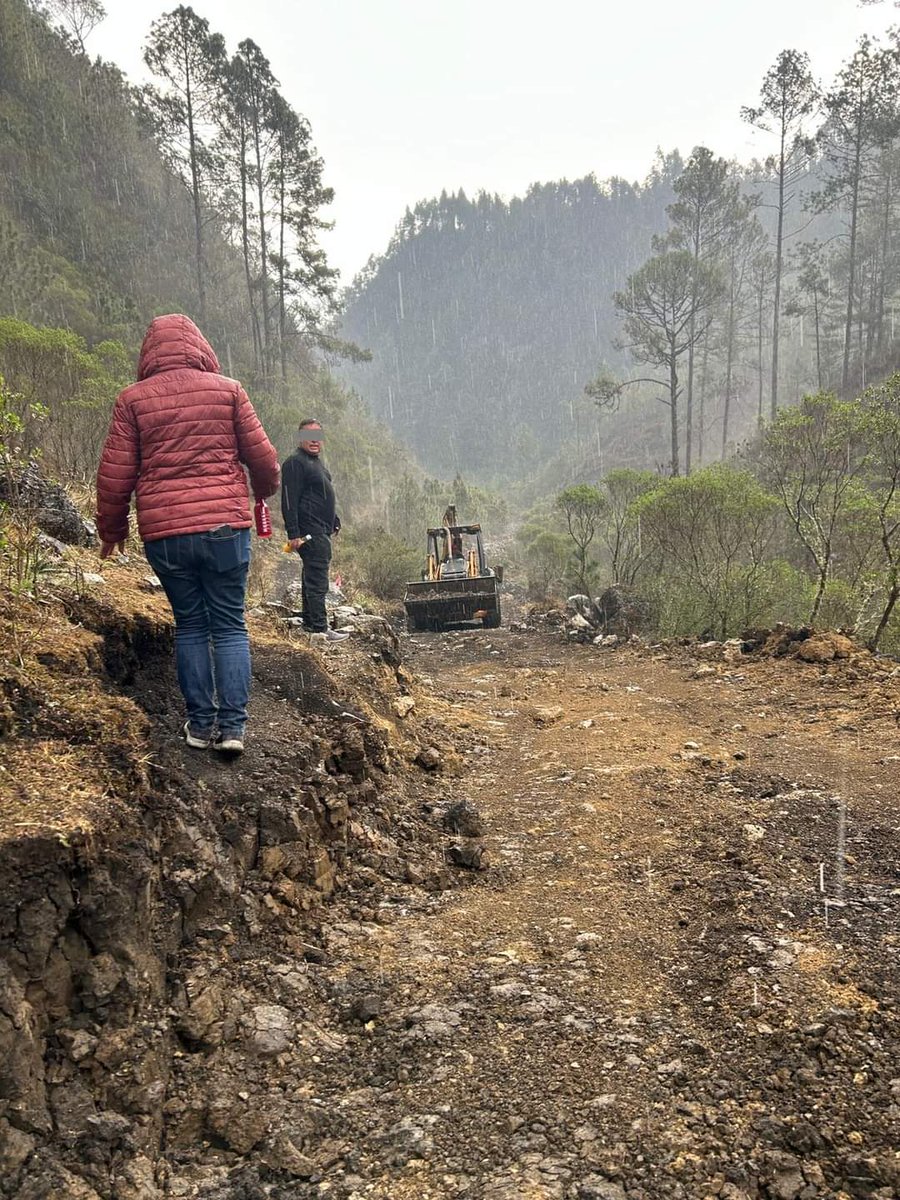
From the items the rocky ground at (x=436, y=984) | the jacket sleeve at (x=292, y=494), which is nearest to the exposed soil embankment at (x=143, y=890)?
the rocky ground at (x=436, y=984)

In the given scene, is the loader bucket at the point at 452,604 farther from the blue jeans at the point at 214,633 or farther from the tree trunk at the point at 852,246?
the tree trunk at the point at 852,246

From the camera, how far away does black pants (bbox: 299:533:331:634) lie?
5.44 m

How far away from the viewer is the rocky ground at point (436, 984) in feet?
5.59

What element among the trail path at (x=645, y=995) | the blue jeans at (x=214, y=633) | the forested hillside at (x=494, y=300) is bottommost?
the trail path at (x=645, y=995)

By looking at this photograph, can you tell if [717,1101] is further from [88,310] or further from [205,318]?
[205,318]

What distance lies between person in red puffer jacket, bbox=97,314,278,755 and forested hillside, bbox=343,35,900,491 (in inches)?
982

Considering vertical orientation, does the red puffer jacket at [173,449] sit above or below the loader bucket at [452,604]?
above

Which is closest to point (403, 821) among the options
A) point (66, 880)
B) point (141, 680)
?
point (141, 680)

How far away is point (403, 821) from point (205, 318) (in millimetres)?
25509

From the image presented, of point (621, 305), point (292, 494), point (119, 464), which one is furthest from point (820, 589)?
point (621, 305)

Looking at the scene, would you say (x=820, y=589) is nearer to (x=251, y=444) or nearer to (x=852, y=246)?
(x=251, y=444)

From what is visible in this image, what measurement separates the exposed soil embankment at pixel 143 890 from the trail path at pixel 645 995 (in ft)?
1.03

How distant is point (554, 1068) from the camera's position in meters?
2.05

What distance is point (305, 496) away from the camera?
5.31m
